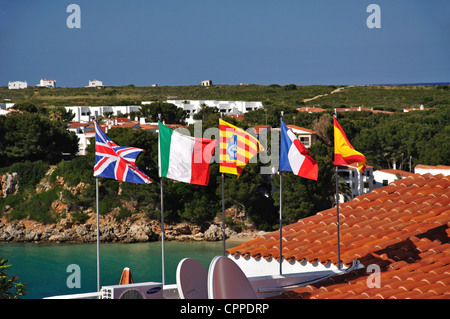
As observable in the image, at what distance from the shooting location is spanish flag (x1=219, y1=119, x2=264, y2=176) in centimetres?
1046

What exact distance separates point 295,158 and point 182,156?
1.71 meters

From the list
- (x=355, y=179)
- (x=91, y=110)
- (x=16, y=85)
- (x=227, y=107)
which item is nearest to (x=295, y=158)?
(x=355, y=179)

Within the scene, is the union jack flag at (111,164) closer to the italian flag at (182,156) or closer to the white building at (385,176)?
the italian flag at (182,156)

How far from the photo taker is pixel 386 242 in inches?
390

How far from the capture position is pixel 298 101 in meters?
89.2

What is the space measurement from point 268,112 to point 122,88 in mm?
53287

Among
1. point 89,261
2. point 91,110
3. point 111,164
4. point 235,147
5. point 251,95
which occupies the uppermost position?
point 251,95

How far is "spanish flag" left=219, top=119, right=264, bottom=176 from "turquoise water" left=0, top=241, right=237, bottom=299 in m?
23.2

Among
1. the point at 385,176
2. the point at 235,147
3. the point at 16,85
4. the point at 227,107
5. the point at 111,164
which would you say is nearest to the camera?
the point at 235,147

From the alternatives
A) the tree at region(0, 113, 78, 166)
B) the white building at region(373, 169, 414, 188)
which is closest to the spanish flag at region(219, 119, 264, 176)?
the white building at region(373, 169, 414, 188)

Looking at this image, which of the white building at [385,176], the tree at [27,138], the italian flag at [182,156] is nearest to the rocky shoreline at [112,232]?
the tree at [27,138]

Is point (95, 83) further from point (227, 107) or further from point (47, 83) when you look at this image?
point (227, 107)

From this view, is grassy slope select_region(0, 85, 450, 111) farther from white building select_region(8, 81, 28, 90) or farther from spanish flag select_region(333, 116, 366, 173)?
spanish flag select_region(333, 116, 366, 173)
